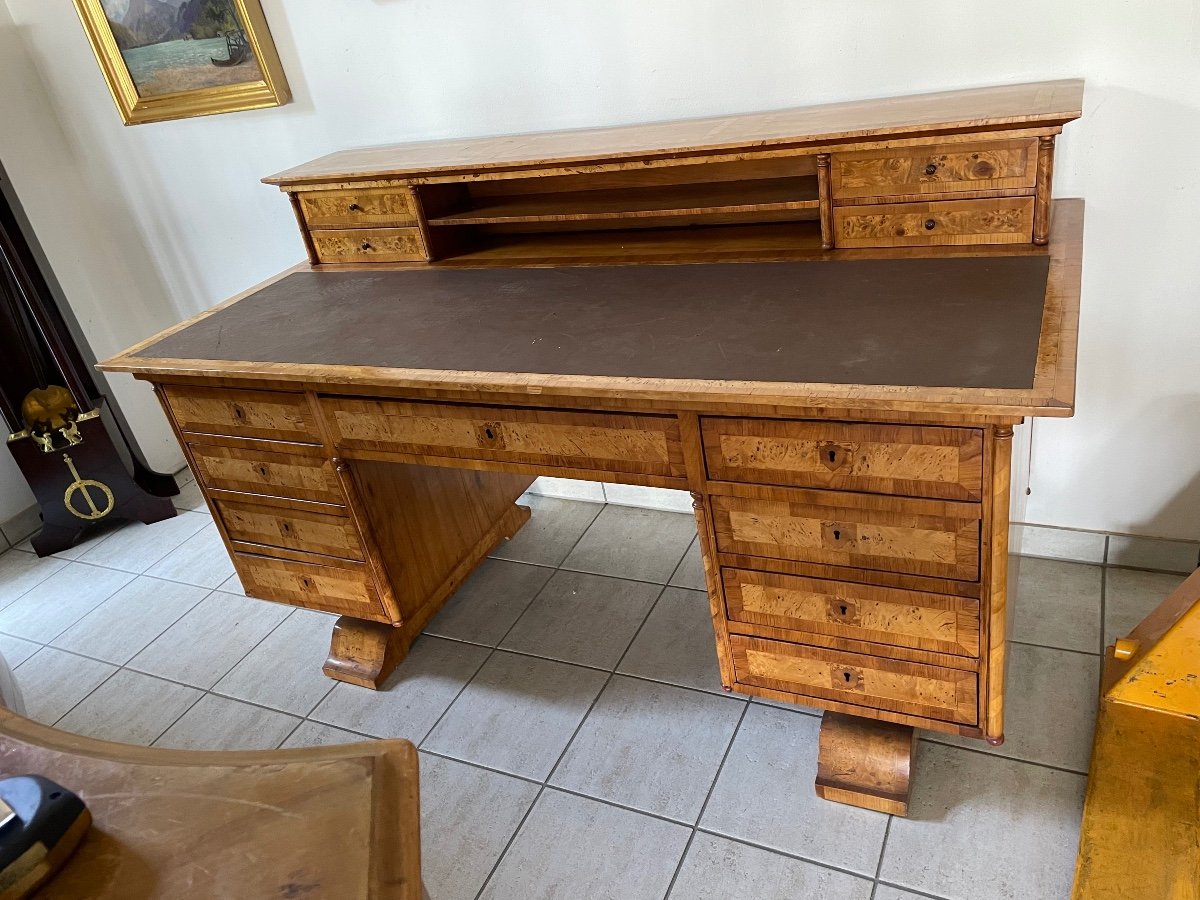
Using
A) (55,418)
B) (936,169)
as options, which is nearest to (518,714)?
(936,169)

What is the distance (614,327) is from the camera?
145 cm

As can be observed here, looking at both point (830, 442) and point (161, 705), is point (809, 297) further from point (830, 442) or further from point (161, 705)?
point (161, 705)

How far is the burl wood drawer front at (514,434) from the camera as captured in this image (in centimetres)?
137

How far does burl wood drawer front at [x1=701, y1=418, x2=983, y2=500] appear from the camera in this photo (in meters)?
1.17

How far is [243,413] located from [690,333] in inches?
36.6

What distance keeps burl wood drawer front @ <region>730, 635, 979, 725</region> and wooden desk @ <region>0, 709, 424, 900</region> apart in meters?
0.94

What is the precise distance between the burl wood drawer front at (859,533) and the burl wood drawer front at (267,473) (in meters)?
0.83

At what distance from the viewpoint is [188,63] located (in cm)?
235

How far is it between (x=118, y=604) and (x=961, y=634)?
90.4 inches

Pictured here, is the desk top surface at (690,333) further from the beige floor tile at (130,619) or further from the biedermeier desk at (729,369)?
the beige floor tile at (130,619)

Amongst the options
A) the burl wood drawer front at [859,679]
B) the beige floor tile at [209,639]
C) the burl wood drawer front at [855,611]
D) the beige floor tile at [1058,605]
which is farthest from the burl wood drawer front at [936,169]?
the beige floor tile at [209,639]

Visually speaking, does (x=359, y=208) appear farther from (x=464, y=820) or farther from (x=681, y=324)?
(x=464, y=820)

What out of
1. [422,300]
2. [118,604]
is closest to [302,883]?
[422,300]

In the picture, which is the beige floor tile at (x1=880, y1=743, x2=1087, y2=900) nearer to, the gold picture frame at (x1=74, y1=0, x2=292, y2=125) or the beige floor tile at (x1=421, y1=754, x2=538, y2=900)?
the beige floor tile at (x1=421, y1=754, x2=538, y2=900)
